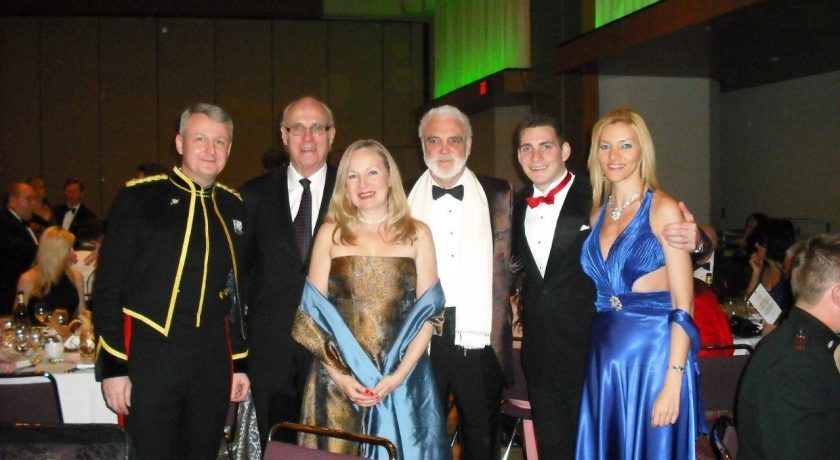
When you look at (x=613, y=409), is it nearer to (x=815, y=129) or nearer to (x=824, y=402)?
(x=824, y=402)

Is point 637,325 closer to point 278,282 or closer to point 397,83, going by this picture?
point 278,282

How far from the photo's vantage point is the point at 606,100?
25.8 ft

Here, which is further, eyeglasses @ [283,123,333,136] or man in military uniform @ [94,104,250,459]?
eyeglasses @ [283,123,333,136]

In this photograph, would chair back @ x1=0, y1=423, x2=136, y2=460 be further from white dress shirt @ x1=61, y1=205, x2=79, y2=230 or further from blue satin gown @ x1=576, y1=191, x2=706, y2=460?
white dress shirt @ x1=61, y1=205, x2=79, y2=230

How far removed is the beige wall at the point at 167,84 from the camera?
12617 millimetres

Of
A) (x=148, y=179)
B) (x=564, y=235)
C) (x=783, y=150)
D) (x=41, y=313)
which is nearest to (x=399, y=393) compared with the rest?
(x=564, y=235)

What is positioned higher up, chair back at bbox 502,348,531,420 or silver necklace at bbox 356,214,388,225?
silver necklace at bbox 356,214,388,225

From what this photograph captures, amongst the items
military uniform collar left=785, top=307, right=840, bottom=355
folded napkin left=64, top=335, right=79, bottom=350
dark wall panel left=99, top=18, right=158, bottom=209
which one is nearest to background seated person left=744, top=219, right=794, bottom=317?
military uniform collar left=785, top=307, right=840, bottom=355

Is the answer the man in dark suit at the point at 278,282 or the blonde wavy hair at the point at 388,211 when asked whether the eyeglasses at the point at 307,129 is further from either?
→ the blonde wavy hair at the point at 388,211

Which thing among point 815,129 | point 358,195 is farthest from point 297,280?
point 815,129

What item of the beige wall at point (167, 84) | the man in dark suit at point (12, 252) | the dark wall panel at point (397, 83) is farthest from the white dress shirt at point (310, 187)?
the dark wall panel at point (397, 83)

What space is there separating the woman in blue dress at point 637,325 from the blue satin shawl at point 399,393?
1.87 ft

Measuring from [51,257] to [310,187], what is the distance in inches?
102

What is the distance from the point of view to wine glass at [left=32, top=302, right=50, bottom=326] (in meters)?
4.79
